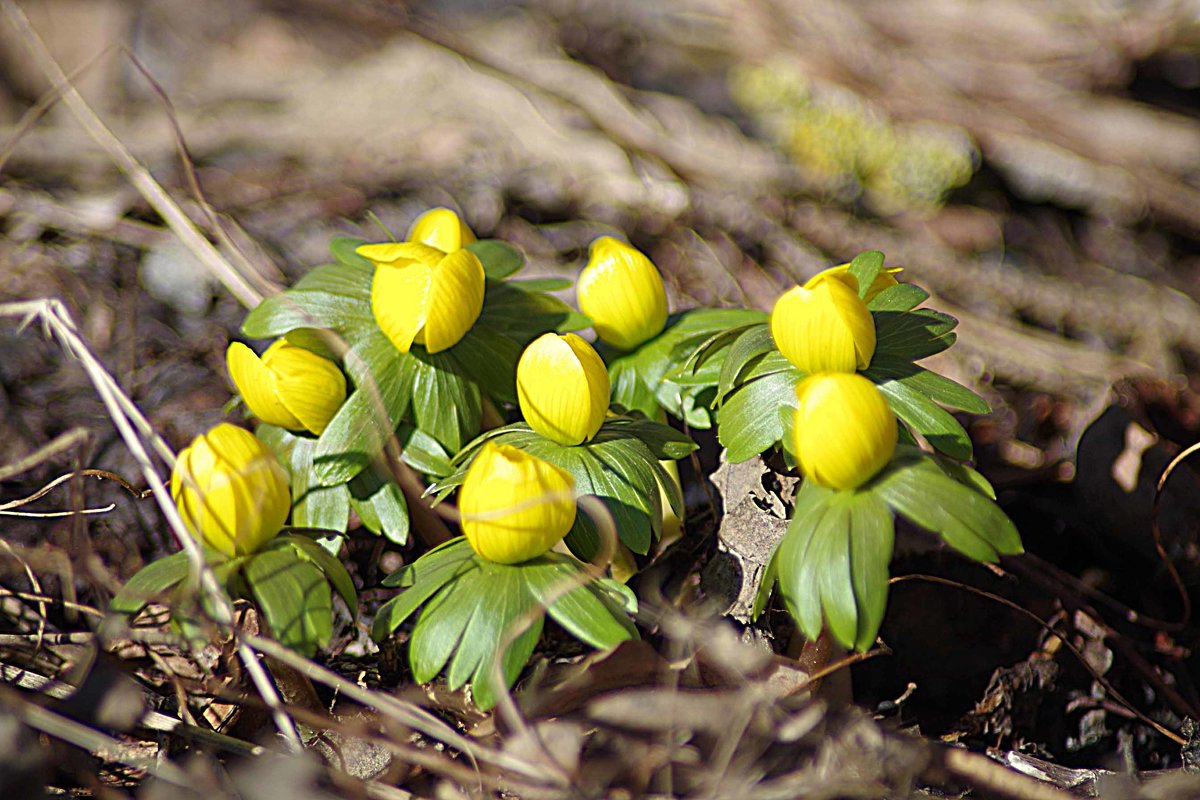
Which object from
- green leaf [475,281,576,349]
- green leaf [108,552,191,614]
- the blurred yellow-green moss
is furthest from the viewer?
the blurred yellow-green moss

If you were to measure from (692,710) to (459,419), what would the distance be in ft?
1.92

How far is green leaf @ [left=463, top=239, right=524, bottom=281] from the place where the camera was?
161cm

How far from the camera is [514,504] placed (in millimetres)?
1168

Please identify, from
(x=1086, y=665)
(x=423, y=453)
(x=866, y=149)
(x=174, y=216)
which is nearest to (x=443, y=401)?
(x=423, y=453)

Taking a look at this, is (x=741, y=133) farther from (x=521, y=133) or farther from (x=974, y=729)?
(x=974, y=729)

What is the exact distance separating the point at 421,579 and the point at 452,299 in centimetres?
41

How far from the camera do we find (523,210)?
9.44 feet

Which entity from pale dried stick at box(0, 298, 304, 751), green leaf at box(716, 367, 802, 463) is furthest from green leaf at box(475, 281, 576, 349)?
pale dried stick at box(0, 298, 304, 751)

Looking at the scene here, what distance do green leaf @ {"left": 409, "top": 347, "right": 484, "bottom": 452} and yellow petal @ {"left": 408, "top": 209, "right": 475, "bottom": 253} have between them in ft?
0.62

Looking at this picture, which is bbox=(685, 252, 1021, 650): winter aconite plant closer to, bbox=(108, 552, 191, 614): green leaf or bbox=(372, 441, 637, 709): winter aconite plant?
bbox=(372, 441, 637, 709): winter aconite plant

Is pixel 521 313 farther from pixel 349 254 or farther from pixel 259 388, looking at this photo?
pixel 259 388

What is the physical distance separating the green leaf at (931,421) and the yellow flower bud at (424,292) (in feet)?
2.09

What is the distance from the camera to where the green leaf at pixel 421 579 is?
1.22 m

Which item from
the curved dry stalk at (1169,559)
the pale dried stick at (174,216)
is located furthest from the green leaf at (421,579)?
the curved dry stalk at (1169,559)
